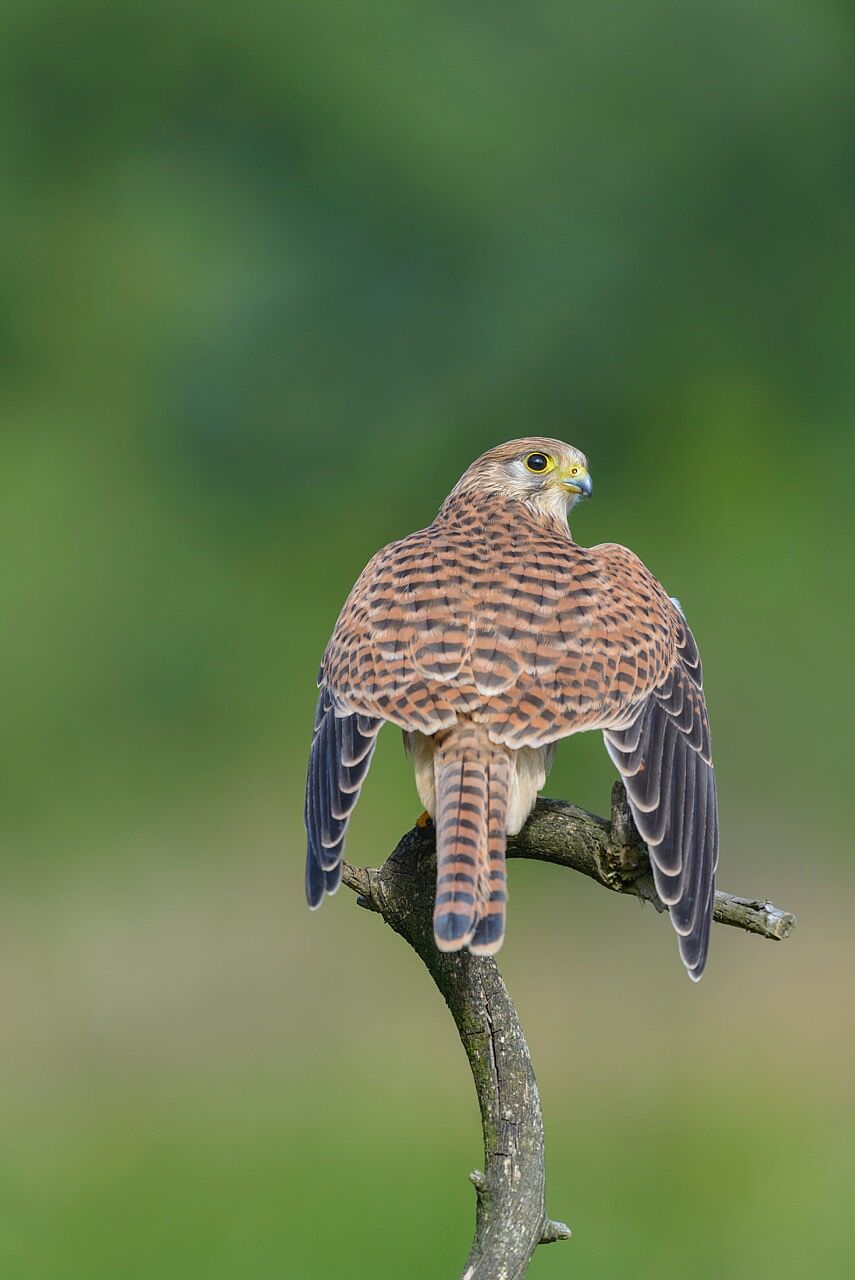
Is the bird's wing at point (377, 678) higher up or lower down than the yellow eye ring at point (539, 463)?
lower down

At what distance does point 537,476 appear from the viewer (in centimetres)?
304

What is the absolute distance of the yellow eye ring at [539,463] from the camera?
3.02 metres

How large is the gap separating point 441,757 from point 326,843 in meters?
0.22

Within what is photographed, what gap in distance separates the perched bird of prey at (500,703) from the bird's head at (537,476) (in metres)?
0.34

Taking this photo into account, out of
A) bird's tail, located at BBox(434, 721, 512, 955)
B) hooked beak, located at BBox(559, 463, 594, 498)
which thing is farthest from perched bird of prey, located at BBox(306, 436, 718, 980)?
hooked beak, located at BBox(559, 463, 594, 498)

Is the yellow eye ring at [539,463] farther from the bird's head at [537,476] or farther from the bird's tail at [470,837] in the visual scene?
the bird's tail at [470,837]

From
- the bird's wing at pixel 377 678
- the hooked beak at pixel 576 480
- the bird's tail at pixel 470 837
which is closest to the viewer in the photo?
the bird's tail at pixel 470 837

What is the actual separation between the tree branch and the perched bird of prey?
0.06 m

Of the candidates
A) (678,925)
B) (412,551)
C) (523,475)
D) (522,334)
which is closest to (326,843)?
(678,925)

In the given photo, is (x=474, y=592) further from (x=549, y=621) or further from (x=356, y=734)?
(x=356, y=734)

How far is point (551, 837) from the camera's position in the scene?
7.25 feet

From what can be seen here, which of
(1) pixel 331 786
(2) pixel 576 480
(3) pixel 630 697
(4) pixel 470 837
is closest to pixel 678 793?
(3) pixel 630 697

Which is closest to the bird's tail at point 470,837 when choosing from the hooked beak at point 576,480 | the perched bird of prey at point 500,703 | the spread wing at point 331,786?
A: the perched bird of prey at point 500,703

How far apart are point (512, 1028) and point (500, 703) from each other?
46cm
